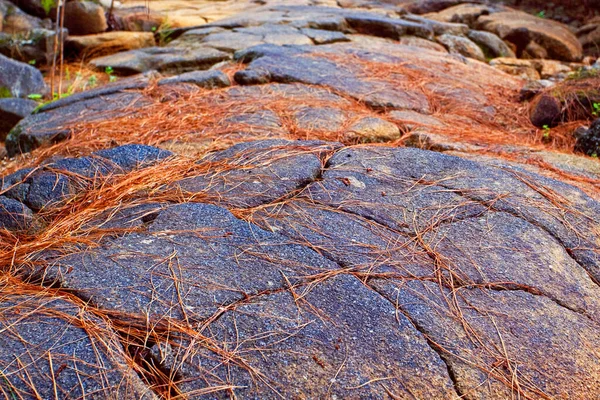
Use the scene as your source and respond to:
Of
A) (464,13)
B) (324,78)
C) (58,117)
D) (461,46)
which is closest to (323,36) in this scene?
(461,46)

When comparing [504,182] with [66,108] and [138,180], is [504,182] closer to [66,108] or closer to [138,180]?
[138,180]

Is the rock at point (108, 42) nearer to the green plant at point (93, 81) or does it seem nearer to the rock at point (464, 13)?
the green plant at point (93, 81)

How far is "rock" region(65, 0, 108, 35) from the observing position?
723 cm

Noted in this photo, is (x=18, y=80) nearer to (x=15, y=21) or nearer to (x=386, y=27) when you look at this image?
(x=15, y=21)

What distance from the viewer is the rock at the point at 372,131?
3.33 metres

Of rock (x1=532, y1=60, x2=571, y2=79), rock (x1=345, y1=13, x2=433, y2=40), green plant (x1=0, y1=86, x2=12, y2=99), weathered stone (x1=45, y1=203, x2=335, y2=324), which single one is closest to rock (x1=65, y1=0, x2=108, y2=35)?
green plant (x1=0, y1=86, x2=12, y2=99)

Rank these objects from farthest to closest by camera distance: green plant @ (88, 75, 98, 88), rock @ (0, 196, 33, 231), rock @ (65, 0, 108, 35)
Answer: rock @ (65, 0, 108, 35), green plant @ (88, 75, 98, 88), rock @ (0, 196, 33, 231)

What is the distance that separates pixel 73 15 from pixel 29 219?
230 inches

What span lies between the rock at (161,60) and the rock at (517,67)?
3292 mm

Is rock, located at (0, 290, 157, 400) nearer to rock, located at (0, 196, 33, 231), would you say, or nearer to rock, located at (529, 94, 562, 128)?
rock, located at (0, 196, 33, 231)

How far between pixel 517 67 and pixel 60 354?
21.2 feet

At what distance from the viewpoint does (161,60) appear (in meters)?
5.70

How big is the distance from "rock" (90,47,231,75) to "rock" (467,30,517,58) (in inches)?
145

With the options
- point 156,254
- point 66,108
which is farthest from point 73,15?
point 156,254
